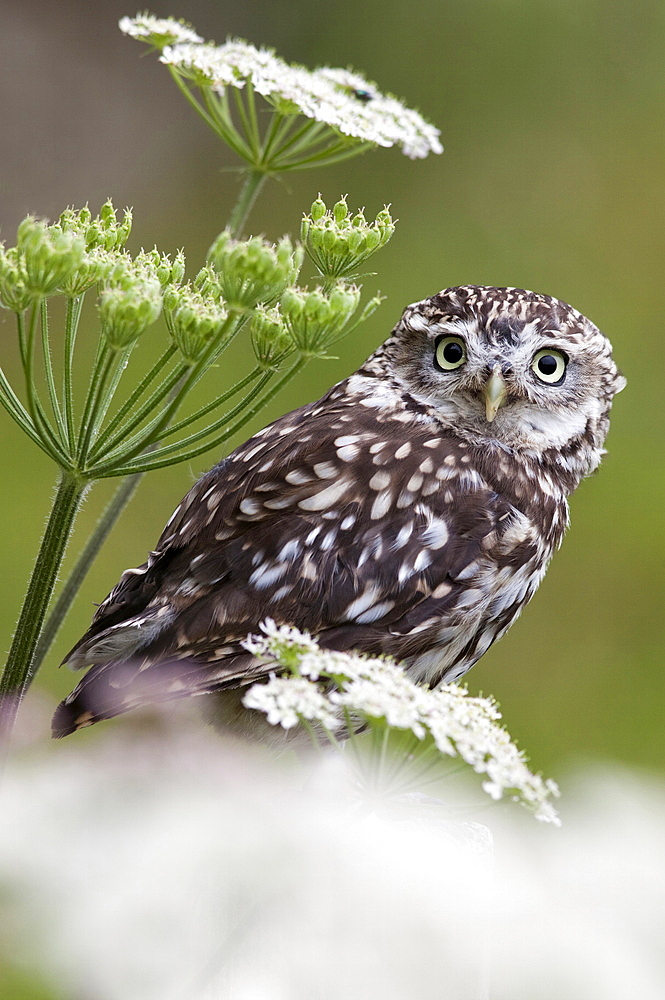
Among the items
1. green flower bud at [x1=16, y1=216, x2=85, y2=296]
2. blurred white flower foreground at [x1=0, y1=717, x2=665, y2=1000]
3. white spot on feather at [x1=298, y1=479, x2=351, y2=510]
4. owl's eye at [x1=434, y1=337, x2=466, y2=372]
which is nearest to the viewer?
blurred white flower foreground at [x1=0, y1=717, x2=665, y2=1000]

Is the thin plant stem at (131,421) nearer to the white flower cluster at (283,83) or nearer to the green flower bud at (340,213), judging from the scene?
the green flower bud at (340,213)

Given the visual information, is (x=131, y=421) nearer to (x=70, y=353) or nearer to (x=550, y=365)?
(x=70, y=353)

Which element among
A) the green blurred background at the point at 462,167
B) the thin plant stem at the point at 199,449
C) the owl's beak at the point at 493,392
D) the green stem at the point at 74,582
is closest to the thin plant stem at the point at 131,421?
the thin plant stem at the point at 199,449

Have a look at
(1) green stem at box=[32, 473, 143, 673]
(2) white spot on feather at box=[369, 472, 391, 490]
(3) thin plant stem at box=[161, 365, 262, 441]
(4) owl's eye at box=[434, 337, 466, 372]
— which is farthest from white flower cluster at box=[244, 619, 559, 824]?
(4) owl's eye at box=[434, 337, 466, 372]

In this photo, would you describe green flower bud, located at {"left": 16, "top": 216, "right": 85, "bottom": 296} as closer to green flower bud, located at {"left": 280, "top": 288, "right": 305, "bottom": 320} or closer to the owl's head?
green flower bud, located at {"left": 280, "top": 288, "right": 305, "bottom": 320}

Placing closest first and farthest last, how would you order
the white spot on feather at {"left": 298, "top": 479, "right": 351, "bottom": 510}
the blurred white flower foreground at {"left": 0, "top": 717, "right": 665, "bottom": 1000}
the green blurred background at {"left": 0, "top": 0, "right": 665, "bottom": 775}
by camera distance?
1. the blurred white flower foreground at {"left": 0, "top": 717, "right": 665, "bottom": 1000}
2. the white spot on feather at {"left": 298, "top": 479, "right": 351, "bottom": 510}
3. the green blurred background at {"left": 0, "top": 0, "right": 665, "bottom": 775}

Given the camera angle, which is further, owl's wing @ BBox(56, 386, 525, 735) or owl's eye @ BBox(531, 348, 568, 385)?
owl's eye @ BBox(531, 348, 568, 385)

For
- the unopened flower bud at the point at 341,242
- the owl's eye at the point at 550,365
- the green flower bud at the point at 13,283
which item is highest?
the owl's eye at the point at 550,365
